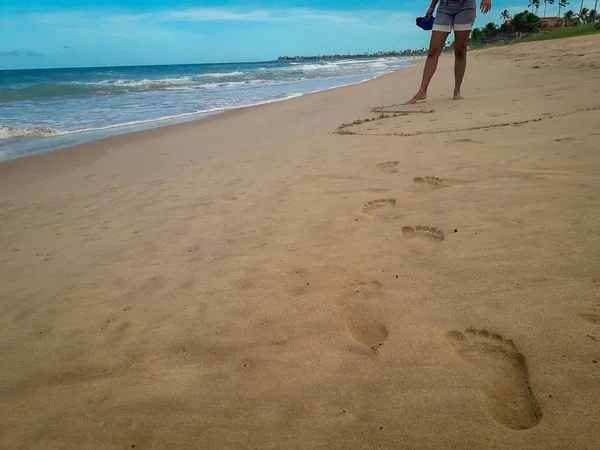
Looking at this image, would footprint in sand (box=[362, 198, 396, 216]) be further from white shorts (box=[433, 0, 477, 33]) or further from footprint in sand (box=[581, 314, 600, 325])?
white shorts (box=[433, 0, 477, 33])

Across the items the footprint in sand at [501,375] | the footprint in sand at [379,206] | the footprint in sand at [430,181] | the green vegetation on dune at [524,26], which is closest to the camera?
the footprint in sand at [501,375]

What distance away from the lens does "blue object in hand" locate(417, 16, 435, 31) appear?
530cm

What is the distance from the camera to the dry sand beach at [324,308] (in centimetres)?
Answer: 101

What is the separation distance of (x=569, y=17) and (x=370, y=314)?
82.0m

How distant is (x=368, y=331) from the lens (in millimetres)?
1291

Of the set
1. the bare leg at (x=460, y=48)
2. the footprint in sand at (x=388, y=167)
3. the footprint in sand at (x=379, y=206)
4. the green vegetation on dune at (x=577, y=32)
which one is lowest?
the footprint in sand at (x=379, y=206)

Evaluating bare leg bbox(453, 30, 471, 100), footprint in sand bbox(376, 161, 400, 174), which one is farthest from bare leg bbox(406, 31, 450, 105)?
footprint in sand bbox(376, 161, 400, 174)

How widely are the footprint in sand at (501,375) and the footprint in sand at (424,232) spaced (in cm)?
65

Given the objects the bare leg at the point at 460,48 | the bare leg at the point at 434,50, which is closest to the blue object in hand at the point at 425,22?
the bare leg at the point at 434,50

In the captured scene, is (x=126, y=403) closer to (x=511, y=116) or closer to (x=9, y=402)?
(x=9, y=402)

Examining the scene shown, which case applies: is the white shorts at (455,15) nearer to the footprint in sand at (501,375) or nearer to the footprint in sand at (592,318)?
the footprint in sand at (592,318)

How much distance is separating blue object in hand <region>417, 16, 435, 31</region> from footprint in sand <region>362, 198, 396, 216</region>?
4.29 meters

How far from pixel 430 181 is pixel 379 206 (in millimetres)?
488

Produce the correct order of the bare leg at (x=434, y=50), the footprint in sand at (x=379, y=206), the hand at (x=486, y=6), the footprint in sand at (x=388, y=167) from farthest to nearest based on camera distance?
1. the bare leg at (x=434, y=50)
2. the hand at (x=486, y=6)
3. the footprint in sand at (x=388, y=167)
4. the footprint in sand at (x=379, y=206)
